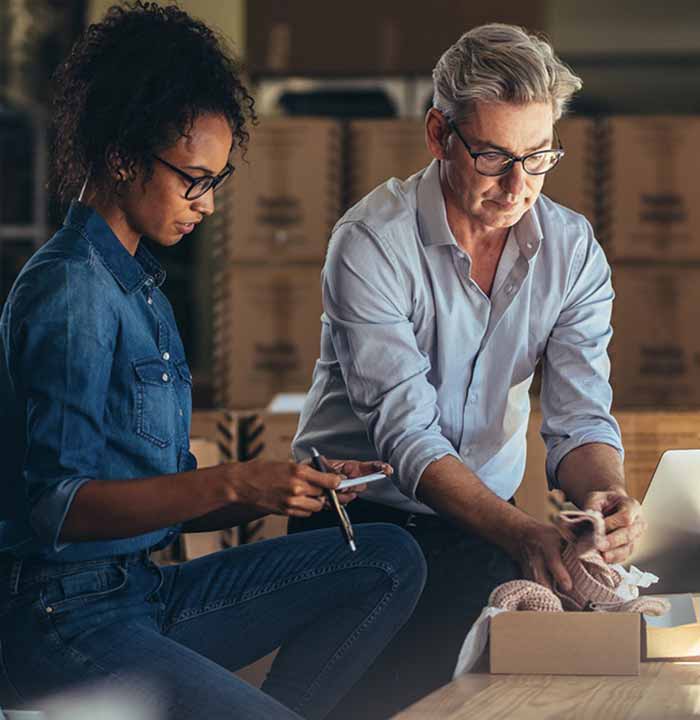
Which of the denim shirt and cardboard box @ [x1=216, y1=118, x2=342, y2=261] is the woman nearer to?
the denim shirt

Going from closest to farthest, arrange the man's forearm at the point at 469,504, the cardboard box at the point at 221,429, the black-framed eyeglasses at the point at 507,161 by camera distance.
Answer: the man's forearm at the point at 469,504 → the black-framed eyeglasses at the point at 507,161 → the cardboard box at the point at 221,429

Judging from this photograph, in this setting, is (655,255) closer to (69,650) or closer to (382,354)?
(382,354)

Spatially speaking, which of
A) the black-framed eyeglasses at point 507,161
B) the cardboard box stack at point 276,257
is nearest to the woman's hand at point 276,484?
the black-framed eyeglasses at point 507,161

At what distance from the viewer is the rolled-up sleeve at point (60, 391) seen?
126cm

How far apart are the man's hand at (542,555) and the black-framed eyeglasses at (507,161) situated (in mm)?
468

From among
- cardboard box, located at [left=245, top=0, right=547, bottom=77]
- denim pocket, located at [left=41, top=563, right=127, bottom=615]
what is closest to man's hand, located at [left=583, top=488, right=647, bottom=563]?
denim pocket, located at [left=41, top=563, right=127, bottom=615]

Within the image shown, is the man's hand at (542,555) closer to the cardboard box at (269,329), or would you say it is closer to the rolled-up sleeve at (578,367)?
the rolled-up sleeve at (578,367)

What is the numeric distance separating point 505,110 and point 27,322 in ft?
2.37

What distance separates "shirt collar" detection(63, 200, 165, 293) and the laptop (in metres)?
0.66

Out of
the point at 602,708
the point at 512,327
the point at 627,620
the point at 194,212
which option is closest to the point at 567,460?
the point at 512,327

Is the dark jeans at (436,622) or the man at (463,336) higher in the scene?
the man at (463,336)

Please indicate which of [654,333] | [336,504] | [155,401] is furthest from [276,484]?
[654,333]

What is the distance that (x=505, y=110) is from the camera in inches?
67.0

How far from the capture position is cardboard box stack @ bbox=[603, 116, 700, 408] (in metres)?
3.30
